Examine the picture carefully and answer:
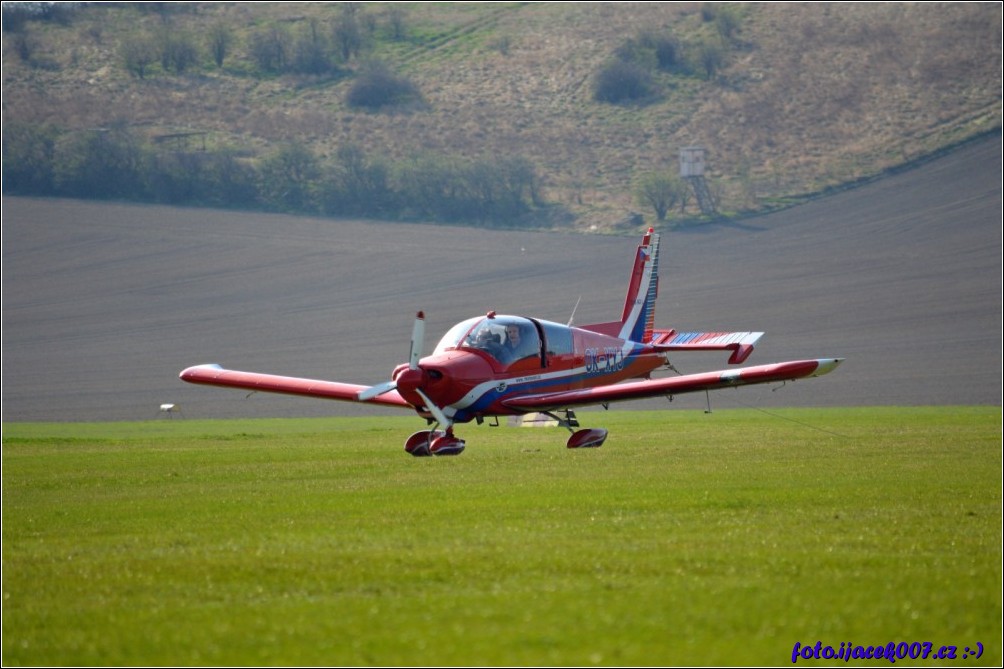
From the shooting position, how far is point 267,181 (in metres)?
97.4

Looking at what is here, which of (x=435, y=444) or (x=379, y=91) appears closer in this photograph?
(x=435, y=444)

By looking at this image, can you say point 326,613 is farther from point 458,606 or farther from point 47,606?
point 47,606

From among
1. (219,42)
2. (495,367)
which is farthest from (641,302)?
(219,42)

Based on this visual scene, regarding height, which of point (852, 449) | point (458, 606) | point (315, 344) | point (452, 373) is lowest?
point (315, 344)

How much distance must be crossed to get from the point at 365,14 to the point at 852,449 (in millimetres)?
115127

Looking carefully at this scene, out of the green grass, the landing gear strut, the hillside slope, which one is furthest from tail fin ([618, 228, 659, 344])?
the hillside slope

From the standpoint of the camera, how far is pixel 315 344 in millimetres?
68688

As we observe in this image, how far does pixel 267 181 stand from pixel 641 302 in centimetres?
7184

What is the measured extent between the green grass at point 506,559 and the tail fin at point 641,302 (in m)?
6.20

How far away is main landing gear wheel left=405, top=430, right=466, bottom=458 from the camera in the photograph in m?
22.4

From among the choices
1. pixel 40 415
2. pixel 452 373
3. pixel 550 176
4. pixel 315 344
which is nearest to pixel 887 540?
pixel 452 373

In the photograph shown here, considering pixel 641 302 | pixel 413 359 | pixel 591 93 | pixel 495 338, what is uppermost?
pixel 413 359

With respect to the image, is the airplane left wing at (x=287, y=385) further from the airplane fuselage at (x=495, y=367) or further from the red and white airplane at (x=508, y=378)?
the airplane fuselage at (x=495, y=367)

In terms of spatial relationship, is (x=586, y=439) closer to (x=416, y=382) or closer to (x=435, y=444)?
(x=435, y=444)
